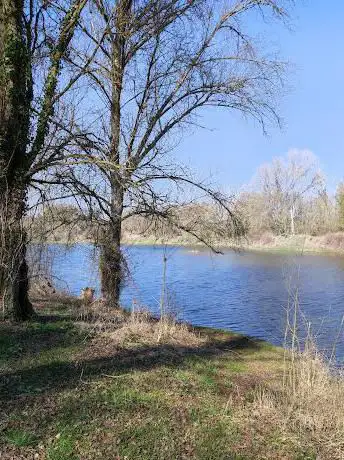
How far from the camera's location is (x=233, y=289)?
23250 mm

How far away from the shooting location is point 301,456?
468 cm

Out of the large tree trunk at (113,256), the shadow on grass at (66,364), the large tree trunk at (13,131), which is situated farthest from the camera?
the large tree trunk at (113,256)

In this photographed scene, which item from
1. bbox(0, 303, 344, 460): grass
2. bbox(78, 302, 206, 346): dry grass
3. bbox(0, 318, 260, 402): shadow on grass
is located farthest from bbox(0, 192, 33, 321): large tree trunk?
bbox(78, 302, 206, 346): dry grass

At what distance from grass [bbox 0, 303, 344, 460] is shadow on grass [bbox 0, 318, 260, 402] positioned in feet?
0.04

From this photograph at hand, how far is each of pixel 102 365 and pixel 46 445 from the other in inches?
90.0

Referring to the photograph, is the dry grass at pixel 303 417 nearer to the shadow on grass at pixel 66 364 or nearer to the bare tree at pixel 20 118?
the shadow on grass at pixel 66 364

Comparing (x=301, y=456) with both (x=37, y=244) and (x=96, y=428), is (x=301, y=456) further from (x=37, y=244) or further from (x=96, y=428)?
(x=37, y=244)

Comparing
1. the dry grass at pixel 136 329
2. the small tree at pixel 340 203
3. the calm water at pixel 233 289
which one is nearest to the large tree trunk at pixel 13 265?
the dry grass at pixel 136 329

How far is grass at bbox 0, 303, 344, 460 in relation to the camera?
4504 millimetres

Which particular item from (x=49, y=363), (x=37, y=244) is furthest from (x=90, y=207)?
(x=49, y=363)

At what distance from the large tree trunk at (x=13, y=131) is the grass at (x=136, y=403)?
1266 mm

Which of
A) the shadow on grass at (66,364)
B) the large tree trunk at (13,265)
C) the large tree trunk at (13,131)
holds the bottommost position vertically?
the shadow on grass at (66,364)

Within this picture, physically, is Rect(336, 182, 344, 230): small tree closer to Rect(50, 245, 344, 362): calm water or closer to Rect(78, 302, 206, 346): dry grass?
Rect(50, 245, 344, 362): calm water

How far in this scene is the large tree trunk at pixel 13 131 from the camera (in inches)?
322
